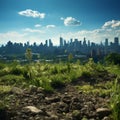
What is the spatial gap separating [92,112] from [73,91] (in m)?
3.07

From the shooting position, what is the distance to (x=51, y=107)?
23.8ft

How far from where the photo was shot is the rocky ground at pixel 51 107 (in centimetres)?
632

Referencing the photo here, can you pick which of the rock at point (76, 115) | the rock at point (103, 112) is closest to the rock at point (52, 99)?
the rock at point (76, 115)

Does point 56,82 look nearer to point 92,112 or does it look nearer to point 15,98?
point 15,98

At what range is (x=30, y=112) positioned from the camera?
646cm

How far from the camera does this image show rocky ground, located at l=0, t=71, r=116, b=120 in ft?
20.7

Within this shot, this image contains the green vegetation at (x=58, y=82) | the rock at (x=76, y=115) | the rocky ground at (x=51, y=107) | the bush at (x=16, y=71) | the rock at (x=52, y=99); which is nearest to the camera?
the rocky ground at (x=51, y=107)

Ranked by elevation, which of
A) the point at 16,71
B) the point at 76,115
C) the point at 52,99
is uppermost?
the point at 16,71

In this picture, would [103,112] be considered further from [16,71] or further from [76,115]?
[16,71]

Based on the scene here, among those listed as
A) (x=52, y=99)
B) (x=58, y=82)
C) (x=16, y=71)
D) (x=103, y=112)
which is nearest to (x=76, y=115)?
(x=103, y=112)

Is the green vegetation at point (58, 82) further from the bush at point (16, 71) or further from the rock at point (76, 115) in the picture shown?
the rock at point (76, 115)

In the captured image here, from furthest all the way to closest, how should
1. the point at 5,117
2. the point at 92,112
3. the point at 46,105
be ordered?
the point at 46,105, the point at 92,112, the point at 5,117

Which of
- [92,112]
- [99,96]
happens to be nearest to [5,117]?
[92,112]

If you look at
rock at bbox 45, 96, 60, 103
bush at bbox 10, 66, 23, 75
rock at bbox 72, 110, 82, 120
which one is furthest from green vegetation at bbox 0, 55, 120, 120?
rock at bbox 45, 96, 60, 103
